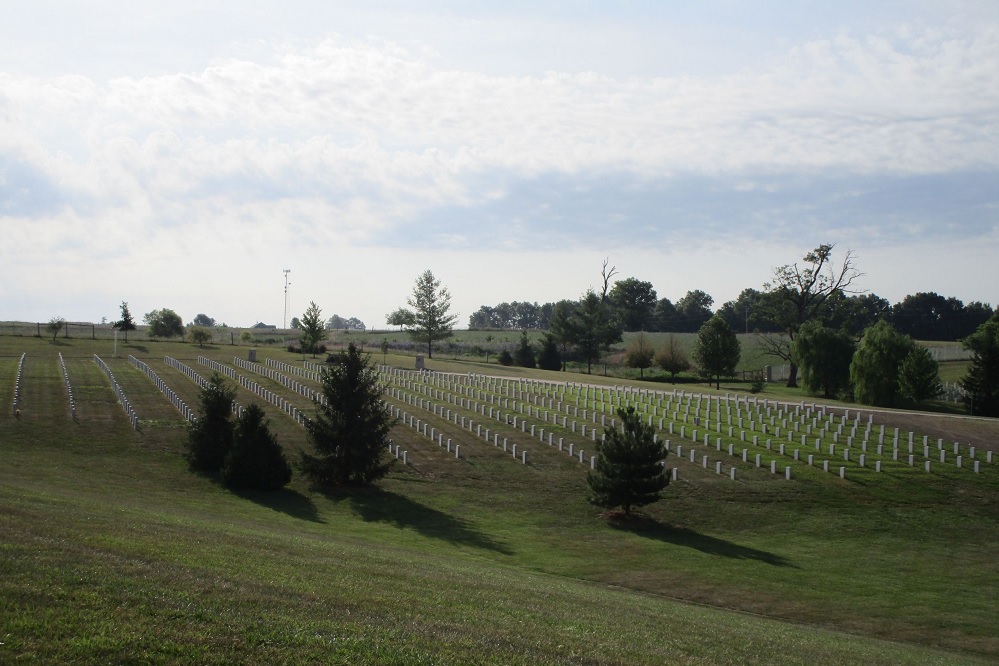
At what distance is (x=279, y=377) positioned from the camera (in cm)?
6625

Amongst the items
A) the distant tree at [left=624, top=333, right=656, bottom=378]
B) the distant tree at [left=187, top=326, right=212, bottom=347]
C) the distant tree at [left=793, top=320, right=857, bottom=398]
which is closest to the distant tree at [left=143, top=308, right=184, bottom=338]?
the distant tree at [left=187, top=326, right=212, bottom=347]

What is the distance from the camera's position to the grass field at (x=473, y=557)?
10.0m

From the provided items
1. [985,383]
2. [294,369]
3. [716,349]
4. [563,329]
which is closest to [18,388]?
[294,369]

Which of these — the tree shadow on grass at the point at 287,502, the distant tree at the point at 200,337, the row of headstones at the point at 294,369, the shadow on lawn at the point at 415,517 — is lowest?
the shadow on lawn at the point at 415,517

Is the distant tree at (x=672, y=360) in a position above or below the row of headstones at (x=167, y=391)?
above

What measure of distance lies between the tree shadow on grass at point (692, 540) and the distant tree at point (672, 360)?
187 ft

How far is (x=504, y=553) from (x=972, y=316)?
147 meters

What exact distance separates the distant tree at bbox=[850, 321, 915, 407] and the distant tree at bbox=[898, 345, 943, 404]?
4.73 ft

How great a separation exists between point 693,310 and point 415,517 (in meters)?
155

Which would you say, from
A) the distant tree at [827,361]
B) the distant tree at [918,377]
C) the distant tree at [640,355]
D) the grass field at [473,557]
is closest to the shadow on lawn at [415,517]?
the grass field at [473,557]

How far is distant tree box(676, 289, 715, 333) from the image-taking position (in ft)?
558

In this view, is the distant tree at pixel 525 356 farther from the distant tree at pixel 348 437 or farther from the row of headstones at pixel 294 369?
the distant tree at pixel 348 437

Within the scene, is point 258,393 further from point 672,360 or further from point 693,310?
point 693,310

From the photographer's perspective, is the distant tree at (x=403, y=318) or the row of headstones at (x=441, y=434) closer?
the row of headstones at (x=441, y=434)
